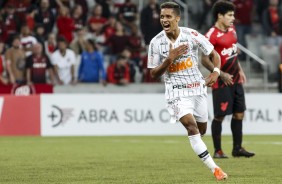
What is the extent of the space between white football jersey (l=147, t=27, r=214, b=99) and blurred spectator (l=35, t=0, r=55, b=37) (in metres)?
14.4

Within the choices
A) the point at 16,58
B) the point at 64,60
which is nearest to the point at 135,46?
the point at 64,60

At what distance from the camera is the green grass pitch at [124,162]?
1085cm

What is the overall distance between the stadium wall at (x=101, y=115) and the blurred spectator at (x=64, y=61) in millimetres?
2457

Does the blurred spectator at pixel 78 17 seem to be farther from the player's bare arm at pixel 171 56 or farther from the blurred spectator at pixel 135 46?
the player's bare arm at pixel 171 56

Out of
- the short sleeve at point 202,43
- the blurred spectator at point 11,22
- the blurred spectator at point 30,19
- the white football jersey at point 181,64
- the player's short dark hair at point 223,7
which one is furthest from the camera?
the blurred spectator at point 30,19

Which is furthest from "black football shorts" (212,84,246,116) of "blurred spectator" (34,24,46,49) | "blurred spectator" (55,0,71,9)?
"blurred spectator" (55,0,71,9)

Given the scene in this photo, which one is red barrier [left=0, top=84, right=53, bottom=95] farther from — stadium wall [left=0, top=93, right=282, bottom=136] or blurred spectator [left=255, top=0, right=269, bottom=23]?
blurred spectator [left=255, top=0, right=269, bottom=23]

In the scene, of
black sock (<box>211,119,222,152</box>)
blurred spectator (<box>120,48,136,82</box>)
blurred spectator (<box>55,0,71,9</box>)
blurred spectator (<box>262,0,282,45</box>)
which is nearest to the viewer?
black sock (<box>211,119,222,152</box>)

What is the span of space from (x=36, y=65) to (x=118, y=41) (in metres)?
2.53

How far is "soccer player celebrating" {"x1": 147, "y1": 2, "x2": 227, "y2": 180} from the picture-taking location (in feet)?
35.3

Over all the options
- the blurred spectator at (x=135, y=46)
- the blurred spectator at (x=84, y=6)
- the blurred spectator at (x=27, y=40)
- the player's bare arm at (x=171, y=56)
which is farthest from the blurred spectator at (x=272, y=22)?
the player's bare arm at (x=171, y=56)

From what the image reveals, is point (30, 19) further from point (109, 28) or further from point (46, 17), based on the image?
point (109, 28)

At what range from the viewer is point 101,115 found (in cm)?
2181

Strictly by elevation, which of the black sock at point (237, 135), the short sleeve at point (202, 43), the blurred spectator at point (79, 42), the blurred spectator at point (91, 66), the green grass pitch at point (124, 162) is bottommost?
the green grass pitch at point (124, 162)
